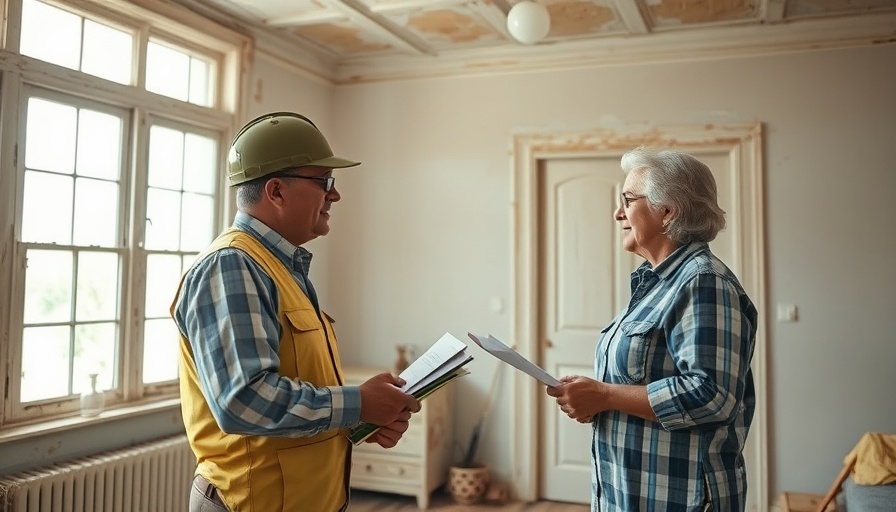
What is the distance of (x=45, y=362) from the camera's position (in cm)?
308

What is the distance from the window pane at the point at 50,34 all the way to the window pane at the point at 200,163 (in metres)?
0.72

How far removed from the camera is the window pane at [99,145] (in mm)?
3232

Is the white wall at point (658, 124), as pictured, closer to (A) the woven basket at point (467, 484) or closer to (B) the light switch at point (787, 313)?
(B) the light switch at point (787, 313)

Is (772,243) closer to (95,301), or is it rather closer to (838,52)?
(838,52)

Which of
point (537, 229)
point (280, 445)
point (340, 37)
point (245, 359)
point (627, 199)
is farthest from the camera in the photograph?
point (537, 229)

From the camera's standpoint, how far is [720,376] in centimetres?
154

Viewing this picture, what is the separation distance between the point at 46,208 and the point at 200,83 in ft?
3.96

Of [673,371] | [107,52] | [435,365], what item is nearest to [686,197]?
[673,371]

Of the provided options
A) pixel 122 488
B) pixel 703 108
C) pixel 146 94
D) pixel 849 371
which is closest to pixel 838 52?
pixel 703 108

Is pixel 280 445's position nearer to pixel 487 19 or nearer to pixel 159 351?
pixel 159 351

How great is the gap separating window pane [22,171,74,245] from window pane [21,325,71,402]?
392mm

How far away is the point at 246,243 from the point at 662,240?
1008 millimetres

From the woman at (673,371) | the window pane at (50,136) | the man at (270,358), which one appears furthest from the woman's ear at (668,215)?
the window pane at (50,136)

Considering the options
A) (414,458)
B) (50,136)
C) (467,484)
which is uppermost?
(50,136)
